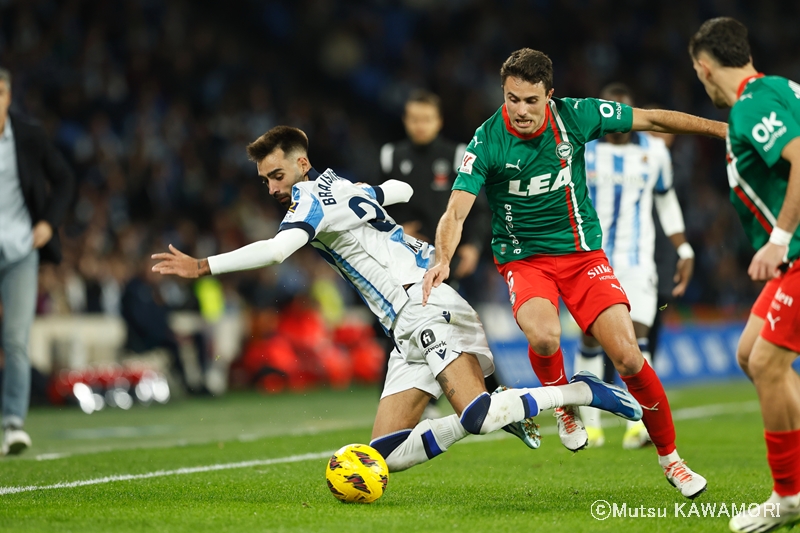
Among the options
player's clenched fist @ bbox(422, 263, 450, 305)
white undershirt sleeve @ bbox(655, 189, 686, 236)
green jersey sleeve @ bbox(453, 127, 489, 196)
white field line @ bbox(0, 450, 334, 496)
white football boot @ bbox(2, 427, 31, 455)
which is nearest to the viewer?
player's clenched fist @ bbox(422, 263, 450, 305)

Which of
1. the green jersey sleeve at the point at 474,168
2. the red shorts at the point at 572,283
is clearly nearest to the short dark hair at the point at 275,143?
the green jersey sleeve at the point at 474,168

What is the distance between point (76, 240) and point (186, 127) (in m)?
4.03

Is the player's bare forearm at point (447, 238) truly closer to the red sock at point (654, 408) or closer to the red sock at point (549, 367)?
the red sock at point (549, 367)

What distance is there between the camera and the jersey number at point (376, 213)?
Answer: 5777 millimetres

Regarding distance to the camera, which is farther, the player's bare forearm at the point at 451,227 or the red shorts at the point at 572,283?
the red shorts at the point at 572,283

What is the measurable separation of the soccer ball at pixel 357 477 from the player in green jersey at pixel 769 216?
5.72 feet

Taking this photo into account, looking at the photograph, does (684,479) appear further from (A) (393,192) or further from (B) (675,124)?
(A) (393,192)

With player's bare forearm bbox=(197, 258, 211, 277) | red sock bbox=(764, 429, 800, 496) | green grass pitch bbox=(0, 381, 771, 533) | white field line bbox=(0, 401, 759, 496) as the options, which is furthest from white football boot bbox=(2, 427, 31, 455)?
red sock bbox=(764, 429, 800, 496)

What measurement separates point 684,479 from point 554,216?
1.59 metres

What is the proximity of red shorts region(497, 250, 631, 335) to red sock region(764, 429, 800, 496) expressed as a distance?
1344 mm

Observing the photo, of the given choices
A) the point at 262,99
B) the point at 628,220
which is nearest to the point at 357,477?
the point at 628,220

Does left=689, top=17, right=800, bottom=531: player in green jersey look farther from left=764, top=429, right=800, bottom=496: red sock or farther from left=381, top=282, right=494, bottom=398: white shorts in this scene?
left=381, top=282, right=494, bottom=398: white shorts

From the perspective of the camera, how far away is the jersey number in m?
5.78

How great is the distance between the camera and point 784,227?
4414 mm
